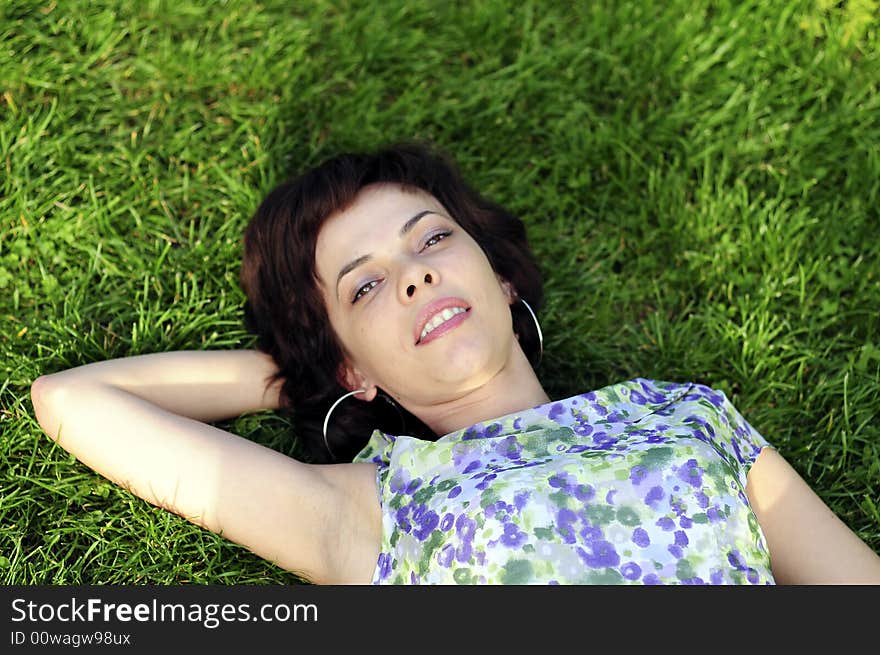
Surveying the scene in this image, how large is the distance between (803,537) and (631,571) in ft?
2.30

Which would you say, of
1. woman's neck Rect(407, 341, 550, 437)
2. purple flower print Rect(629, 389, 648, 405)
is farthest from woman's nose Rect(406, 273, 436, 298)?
purple flower print Rect(629, 389, 648, 405)

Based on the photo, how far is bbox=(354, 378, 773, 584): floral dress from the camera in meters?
2.67

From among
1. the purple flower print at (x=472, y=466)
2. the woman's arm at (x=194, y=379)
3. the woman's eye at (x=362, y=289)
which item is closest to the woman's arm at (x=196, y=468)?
the woman's arm at (x=194, y=379)

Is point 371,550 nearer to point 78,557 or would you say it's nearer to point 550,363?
point 78,557

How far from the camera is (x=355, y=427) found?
356cm

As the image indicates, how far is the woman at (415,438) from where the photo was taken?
2730 millimetres

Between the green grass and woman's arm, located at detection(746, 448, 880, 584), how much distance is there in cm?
59

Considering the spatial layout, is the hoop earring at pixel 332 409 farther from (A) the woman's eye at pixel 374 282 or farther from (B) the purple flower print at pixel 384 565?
(B) the purple flower print at pixel 384 565

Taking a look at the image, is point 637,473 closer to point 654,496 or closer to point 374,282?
point 654,496

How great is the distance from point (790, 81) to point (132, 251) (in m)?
3.15

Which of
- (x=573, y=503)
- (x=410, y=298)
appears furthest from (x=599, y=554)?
(x=410, y=298)

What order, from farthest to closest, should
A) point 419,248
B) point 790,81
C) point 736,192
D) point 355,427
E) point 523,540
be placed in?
point 790,81 < point 736,192 < point 355,427 < point 419,248 < point 523,540

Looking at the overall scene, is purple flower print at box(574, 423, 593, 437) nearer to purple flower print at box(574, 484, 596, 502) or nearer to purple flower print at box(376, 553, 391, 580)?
purple flower print at box(574, 484, 596, 502)

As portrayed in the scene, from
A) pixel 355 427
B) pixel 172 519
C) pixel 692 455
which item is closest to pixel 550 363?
pixel 355 427
